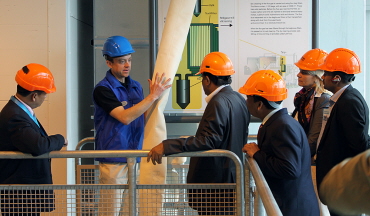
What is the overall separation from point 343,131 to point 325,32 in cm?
242

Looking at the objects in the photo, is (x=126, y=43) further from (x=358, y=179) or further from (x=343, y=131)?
(x=358, y=179)

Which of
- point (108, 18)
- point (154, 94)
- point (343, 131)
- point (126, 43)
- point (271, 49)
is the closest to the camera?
point (343, 131)

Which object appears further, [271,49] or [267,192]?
[271,49]

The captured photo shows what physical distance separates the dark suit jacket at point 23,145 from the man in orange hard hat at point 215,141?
0.72m

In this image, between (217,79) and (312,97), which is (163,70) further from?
(312,97)

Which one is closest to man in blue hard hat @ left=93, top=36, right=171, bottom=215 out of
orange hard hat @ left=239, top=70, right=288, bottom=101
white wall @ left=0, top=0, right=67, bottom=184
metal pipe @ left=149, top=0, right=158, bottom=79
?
orange hard hat @ left=239, top=70, right=288, bottom=101

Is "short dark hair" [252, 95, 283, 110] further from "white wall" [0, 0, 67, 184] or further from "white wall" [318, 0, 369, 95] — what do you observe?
"white wall" [0, 0, 67, 184]

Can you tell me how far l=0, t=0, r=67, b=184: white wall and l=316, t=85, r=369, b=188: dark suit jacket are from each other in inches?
122

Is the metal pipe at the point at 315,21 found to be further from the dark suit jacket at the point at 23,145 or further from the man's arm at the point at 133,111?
the dark suit jacket at the point at 23,145

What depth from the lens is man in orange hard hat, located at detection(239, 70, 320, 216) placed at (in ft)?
7.75

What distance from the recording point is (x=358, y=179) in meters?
0.70

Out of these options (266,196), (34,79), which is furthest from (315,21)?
Result: (266,196)

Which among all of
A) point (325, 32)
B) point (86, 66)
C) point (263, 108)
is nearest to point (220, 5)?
point (325, 32)

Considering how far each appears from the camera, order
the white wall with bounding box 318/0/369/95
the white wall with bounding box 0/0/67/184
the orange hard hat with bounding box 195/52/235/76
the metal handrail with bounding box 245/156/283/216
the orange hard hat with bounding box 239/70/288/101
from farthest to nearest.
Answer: the white wall with bounding box 318/0/369/95
the white wall with bounding box 0/0/67/184
the orange hard hat with bounding box 195/52/235/76
the orange hard hat with bounding box 239/70/288/101
the metal handrail with bounding box 245/156/283/216
